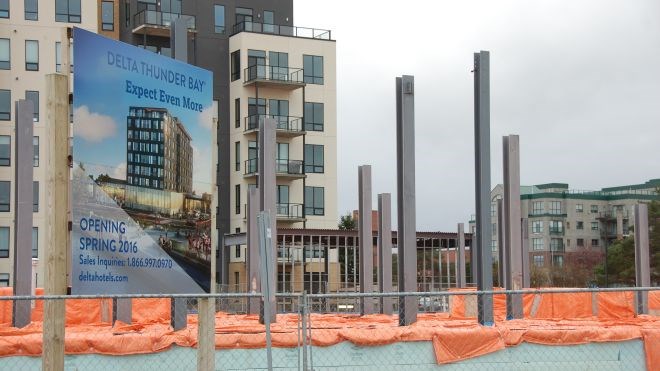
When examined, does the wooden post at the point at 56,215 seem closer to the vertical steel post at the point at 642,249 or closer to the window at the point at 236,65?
the vertical steel post at the point at 642,249

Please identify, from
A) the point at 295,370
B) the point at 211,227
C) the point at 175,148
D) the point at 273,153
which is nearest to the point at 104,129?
the point at 175,148

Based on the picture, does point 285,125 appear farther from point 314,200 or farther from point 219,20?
point 219,20

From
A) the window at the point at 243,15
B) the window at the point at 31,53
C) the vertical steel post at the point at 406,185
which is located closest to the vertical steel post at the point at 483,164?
the vertical steel post at the point at 406,185

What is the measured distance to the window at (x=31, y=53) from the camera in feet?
212

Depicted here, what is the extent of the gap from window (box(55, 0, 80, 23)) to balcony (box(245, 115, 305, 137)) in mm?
12771

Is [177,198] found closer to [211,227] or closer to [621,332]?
[211,227]

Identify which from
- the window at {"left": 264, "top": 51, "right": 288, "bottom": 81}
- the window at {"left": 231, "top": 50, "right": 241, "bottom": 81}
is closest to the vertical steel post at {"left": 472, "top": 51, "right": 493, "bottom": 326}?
the window at {"left": 264, "top": 51, "right": 288, "bottom": 81}

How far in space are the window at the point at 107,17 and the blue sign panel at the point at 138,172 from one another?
188 feet

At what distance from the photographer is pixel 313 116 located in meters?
71.1

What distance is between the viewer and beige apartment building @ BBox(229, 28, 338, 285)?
68750 millimetres

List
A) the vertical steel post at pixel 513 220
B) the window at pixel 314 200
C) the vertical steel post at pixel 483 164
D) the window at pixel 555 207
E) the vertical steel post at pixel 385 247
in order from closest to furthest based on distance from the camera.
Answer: the vertical steel post at pixel 483 164 < the vertical steel post at pixel 513 220 < the vertical steel post at pixel 385 247 < the window at pixel 314 200 < the window at pixel 555 207

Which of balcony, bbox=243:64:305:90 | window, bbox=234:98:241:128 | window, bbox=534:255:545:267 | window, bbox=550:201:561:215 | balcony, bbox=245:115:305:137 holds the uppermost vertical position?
balcony, bbox=243:64:305:90

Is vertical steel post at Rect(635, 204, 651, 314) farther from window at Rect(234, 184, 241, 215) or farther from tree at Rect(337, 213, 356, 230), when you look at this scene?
tree at Rect(337, 213, 356, 230)

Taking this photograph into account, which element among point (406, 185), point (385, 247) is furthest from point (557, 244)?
point (406, 185)
